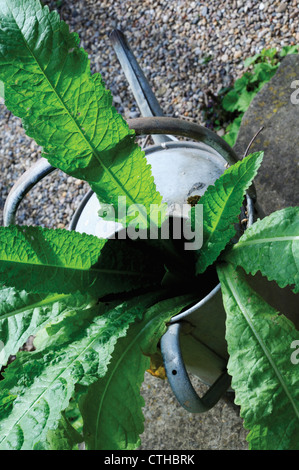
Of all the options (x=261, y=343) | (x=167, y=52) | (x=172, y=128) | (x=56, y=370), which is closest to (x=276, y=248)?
(x=261, y=343)

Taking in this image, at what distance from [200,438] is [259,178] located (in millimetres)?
672

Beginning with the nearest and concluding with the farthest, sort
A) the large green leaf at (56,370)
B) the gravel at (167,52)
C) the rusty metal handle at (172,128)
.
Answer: the large green leaf at (56,370), the rusty metal handle at (172,128), the gravel at (167,52)

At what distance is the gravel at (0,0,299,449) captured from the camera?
1.99 metres

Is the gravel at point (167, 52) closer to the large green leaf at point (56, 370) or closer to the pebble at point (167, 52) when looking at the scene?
the pebble at point (167, 52)

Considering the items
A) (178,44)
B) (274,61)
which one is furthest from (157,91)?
(274,61)

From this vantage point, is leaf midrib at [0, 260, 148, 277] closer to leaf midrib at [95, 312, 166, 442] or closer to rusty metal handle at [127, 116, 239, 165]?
leaf midrib at [95, 312, 166, 442]

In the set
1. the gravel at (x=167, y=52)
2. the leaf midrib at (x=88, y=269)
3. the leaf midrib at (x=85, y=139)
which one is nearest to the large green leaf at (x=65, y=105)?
the leaf midrib at (x=85, y=139)

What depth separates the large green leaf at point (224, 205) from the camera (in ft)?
2.64

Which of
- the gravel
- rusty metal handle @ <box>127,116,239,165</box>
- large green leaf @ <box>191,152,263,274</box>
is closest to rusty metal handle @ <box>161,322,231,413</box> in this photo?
large green leaf @ <box>191,152,263,274</box>

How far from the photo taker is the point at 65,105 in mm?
792

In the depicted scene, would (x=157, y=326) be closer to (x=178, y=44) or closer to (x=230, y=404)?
(x=230, y=404)

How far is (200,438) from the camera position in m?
1.36

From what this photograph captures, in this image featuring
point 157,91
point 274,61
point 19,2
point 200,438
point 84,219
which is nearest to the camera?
point 19,2

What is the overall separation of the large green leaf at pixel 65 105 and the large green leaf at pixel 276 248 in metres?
0.16
